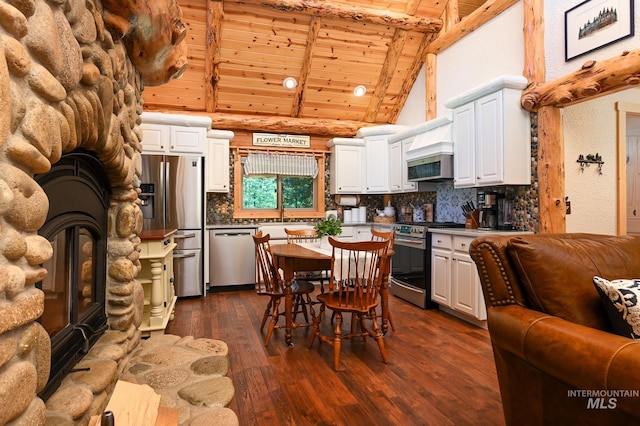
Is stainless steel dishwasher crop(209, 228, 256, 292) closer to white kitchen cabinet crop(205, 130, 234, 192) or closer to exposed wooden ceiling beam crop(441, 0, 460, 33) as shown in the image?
white kitchen cabinet crop(205, 130, 234, 192)

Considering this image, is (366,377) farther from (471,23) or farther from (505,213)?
(471,23)

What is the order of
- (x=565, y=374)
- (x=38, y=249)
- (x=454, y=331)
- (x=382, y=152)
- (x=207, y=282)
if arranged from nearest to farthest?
(x=38, y=249) → (x=565, y=374) → (x=454, y=331) → (x=207, y=282) → (x=382, y=152)

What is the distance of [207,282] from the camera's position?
16.0ft

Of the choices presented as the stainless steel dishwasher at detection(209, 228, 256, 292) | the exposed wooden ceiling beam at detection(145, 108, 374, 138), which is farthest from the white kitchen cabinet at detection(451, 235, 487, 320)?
the exposed wooden ceiling beam at detection(145, 108, 374, 138)

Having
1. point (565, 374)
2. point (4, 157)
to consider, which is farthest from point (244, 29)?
point (565, 374)

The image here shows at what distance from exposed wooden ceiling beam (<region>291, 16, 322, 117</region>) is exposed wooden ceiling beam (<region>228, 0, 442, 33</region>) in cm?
18

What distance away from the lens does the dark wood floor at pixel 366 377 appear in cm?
202

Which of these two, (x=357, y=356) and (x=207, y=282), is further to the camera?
(x=207, y=282)

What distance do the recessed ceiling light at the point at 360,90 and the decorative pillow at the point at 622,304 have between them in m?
4.85

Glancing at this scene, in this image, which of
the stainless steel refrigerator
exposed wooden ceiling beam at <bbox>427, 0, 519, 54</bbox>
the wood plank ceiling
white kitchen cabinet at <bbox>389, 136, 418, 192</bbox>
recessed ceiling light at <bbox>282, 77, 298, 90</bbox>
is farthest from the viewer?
recessed ceiling light at <bbox>282, 77, 298, 90</bbox>

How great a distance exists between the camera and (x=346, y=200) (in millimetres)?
6141

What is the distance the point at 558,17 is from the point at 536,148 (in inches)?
48.2

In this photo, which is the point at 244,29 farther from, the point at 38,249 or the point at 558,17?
the point at 38,249

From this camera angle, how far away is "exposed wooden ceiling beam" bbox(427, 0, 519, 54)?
4.10m
